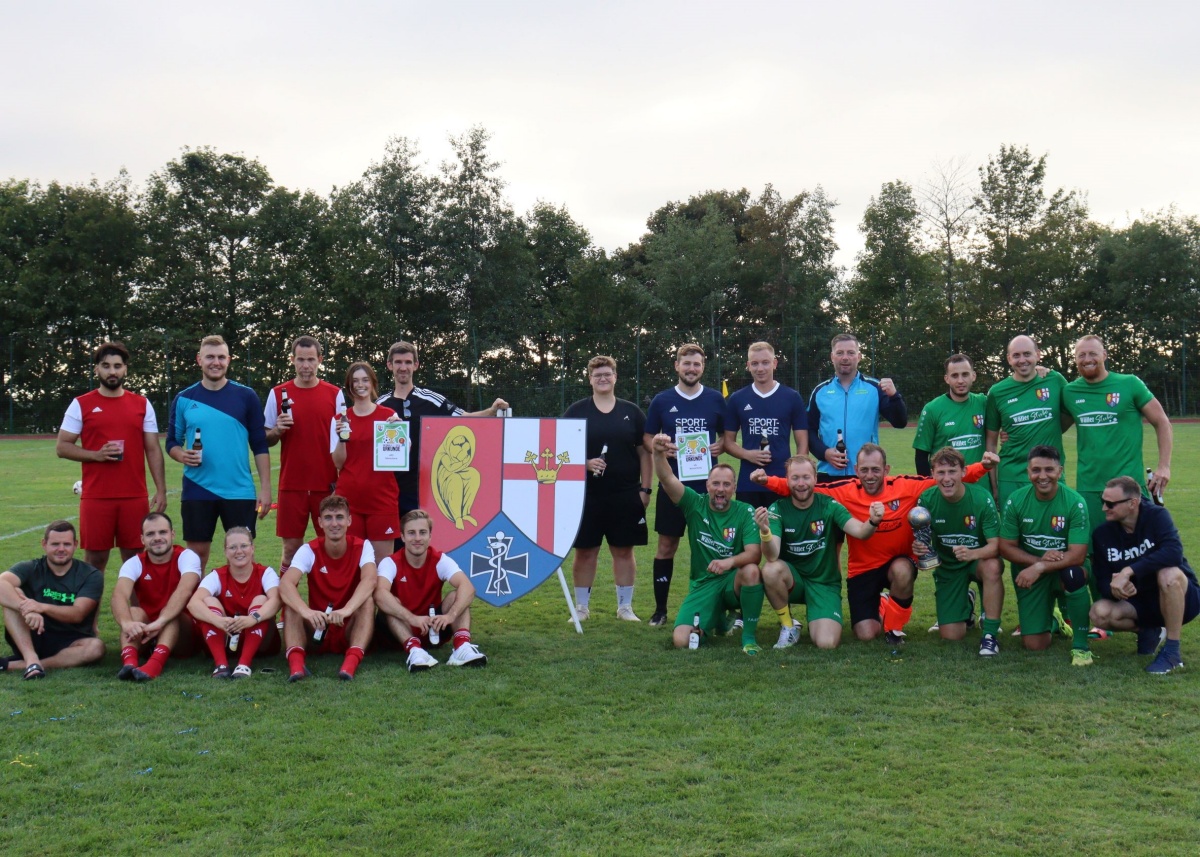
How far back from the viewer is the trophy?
5816mm

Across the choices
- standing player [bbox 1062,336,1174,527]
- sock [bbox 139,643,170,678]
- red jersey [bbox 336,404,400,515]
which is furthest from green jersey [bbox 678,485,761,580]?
sock [bbox 139,643,170,678]

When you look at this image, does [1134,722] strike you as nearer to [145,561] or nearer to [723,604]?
[723,604]

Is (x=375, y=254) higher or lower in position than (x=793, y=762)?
higher

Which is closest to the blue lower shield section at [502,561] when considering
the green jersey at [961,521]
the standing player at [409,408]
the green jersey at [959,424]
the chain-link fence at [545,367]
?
the standing player at [409,408]

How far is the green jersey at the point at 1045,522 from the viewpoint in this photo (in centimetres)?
568

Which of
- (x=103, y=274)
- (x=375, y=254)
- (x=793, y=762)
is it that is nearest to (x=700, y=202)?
(x=375, y=254)

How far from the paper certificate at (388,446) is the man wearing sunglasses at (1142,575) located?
4.01 meters

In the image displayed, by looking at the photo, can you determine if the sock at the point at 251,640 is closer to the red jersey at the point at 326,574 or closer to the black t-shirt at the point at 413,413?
the red jersey at the point at 326,574

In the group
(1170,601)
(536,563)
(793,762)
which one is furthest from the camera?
(536,563)

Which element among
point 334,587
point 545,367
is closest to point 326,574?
point 334,587

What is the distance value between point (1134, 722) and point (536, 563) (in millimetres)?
3484

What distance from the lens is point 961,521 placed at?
604 cm

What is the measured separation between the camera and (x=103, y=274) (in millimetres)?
33312

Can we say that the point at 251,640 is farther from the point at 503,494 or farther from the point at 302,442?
the point at 503,494
